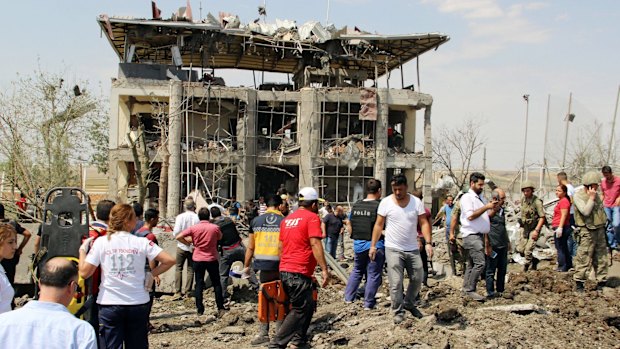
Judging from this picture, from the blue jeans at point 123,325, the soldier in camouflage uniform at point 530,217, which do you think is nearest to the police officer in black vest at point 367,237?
the soldier in camouflage uniform at point 530,217

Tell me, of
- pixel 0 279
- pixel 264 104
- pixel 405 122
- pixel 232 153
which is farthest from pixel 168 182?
pixel 0 279

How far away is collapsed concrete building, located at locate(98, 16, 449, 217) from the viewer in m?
28.4

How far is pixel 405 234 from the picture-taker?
23.9ft

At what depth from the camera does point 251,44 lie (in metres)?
29.7

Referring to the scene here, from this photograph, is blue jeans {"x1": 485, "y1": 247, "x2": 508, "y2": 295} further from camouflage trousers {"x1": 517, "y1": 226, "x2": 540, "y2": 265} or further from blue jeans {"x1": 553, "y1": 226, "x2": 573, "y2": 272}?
blue jeans {"x1": 553, "y1": 226, "x2": 573, "y2": 272}

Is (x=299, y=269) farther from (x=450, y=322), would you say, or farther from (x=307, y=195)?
(x=450, y=322)

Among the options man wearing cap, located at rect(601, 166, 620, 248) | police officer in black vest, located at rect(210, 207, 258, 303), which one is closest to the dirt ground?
police officer in black vest, located at rect(210, 207, 258, 303)

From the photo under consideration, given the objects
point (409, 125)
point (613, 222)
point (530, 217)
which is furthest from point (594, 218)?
point (409, 125)

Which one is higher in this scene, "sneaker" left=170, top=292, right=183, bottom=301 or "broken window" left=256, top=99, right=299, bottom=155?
"broken window" left=256, top=99, right=299, bottom=155

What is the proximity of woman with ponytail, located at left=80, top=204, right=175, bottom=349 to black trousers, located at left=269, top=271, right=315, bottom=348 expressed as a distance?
168 centimetres

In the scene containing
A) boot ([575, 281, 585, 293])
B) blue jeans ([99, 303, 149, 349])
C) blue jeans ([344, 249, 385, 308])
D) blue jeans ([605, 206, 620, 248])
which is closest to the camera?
blue jeans ([99, 303, 149, 349])

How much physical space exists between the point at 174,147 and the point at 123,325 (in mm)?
23603

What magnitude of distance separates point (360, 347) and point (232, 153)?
2310 centimetres

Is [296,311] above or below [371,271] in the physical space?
below
